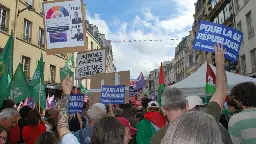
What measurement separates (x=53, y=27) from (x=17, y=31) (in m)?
15.3

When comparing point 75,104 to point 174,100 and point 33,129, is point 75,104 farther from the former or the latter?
point 174,100

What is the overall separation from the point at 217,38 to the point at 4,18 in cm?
1729

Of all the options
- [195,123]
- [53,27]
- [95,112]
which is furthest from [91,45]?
[195,123]

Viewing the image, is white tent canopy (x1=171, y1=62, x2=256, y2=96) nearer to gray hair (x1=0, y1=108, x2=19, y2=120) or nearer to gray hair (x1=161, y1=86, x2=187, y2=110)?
gray hair (x1=0, y1=108, x2=19, y2=120)

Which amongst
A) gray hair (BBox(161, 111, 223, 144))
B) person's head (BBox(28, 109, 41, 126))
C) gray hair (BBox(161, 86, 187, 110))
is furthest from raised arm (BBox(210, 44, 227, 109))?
person's head (BBox(28, 109, 41, 126))

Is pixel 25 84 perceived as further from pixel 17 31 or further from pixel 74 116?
pixel 17 31

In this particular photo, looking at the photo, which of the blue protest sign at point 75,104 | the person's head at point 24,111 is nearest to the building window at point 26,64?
the blue protest sign at point 75,104

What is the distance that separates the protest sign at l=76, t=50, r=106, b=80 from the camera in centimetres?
895

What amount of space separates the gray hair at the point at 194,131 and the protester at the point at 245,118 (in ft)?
6.35

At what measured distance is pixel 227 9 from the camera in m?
30.0

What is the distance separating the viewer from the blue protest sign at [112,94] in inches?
290

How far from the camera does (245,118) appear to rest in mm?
3041

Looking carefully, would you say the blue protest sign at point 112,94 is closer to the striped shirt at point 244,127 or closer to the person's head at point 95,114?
the person's head at point 95,114

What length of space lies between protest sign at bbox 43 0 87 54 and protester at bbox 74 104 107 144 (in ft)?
7.46
